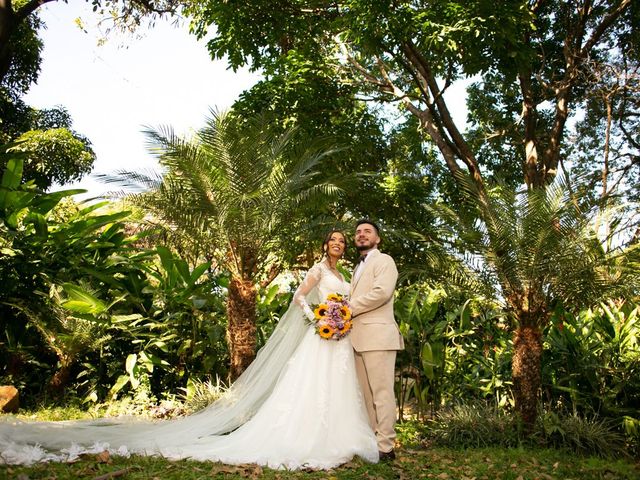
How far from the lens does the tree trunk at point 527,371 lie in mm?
7547

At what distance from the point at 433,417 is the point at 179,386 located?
13.3 feet

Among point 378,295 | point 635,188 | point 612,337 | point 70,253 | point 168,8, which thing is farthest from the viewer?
point 635,188

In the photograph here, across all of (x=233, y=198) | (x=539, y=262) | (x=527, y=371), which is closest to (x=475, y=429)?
(x=527, y=371)

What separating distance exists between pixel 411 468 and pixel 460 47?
8052 mm

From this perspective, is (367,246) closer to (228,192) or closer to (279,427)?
(279,427)

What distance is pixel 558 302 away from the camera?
8.21 metres

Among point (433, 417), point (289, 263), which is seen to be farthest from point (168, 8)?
point (433, 417)

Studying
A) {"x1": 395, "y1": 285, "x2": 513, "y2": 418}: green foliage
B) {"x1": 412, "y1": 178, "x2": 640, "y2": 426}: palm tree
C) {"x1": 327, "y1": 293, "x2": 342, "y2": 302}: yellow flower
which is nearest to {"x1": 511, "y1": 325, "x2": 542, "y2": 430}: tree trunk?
{"x1": 412, "y1": 178, "x2": 640, "y2": 426}: palm tree

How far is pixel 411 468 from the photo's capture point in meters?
5.37

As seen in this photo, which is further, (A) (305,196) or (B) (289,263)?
(B) (289,263)

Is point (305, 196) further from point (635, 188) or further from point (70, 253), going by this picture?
point (635, 188)

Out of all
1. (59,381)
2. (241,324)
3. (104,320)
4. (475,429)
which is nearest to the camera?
(475,429)

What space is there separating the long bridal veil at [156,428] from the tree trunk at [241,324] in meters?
1.71

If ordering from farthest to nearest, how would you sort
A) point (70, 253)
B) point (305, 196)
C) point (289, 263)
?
point (289, 263) → point (305, 196) → point (70, 253)
